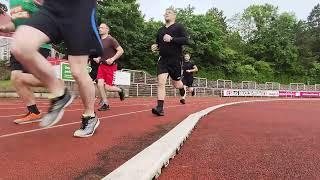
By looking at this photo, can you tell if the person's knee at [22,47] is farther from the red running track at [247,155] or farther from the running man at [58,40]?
the red running track at [247,155]

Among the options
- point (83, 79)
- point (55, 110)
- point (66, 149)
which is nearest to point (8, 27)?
point (83, 79)

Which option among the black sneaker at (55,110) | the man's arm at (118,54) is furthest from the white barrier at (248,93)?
the black sneaker at (55,110)

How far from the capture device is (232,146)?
4902mm

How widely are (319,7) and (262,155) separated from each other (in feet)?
404

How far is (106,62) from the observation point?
32.0 ft

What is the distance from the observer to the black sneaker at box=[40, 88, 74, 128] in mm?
4418

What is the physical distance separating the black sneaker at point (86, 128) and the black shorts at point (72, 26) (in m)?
0.81

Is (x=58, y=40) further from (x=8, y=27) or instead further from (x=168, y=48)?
(x=168, y=48)

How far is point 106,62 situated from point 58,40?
16.2 feet

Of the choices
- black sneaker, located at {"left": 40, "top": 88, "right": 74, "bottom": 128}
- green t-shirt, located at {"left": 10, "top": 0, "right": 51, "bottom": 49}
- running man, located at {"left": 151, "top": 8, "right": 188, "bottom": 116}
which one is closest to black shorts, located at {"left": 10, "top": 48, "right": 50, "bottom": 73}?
green t-shirt, located at {"left": 10, "top": 0, "right": 51, "bottom": 49}

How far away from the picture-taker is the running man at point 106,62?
31.6 feet

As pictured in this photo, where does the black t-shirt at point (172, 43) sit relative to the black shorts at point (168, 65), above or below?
above

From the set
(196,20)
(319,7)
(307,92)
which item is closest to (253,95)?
(307,92)

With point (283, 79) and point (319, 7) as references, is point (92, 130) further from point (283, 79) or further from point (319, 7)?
point (319, 7)
